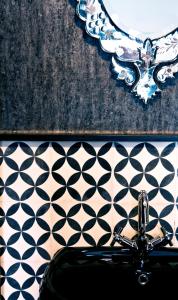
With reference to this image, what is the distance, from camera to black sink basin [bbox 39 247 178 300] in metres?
0.89

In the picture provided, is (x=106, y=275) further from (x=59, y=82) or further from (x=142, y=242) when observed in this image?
(x=59, y=82)

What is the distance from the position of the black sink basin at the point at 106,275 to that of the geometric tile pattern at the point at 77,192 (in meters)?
0.10

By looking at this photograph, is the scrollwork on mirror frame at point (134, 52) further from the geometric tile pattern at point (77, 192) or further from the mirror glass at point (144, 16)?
the geometric tile pattern at point (77, 192)

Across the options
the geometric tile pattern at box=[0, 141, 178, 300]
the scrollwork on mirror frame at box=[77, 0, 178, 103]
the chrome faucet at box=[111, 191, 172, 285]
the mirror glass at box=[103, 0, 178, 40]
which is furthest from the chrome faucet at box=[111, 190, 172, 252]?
the mirror glass at box=[103, 0, 178, 40]

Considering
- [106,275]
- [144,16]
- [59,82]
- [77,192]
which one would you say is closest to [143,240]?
[106,275]

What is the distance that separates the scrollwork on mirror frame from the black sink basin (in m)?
0.46

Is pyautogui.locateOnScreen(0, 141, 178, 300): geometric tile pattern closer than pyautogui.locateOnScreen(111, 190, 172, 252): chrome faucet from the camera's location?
No

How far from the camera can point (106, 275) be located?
98 centimetres

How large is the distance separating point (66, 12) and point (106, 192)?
0.54 metres

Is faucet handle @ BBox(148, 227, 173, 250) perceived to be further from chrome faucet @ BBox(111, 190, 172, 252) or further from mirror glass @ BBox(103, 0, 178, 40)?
mirror glass @ BBox(103, 0, 178, 40)

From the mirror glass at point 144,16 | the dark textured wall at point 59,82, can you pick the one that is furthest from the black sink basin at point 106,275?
the mirror glass at point 144,16

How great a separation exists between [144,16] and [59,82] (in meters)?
0.30

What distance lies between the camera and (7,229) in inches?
45.5

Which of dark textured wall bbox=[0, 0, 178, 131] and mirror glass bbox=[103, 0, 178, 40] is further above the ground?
mirror glass bbox=[103, 0, 178, 40]
